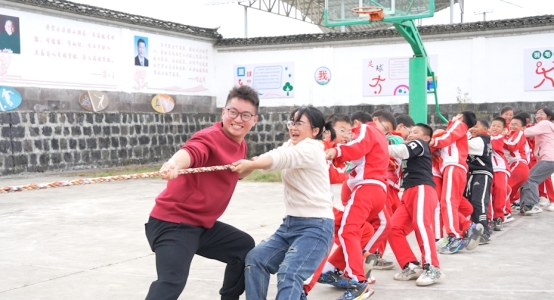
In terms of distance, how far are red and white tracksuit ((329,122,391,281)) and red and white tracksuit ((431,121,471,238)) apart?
5.01 ft

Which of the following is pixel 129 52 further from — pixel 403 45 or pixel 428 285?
pixel 428 285

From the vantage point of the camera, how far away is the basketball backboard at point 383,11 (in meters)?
10.6

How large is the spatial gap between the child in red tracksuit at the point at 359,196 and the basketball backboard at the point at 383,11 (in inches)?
231

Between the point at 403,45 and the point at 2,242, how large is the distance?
465 inches

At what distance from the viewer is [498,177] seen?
8.12 meters

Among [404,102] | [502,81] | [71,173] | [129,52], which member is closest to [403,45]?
[404,102]

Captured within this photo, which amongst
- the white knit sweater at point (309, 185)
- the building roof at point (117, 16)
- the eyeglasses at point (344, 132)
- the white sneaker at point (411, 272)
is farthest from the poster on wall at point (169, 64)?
the white knit sweater at point (309, 185)

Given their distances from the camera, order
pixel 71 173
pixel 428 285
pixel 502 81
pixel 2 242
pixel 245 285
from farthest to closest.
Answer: pixel 502 81, pixel 71 173, pixel 2 242, pixel 428 285, pixel 245 285

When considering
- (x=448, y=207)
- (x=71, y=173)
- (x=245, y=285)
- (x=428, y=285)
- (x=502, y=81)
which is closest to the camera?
(x=245, y=285)

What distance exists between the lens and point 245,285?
12.4ft

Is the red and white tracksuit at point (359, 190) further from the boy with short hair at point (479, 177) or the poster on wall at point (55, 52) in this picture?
the poster on wall at point (55, 52)

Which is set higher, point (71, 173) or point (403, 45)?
point (403, 45)

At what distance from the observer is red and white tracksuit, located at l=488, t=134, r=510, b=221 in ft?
26.1

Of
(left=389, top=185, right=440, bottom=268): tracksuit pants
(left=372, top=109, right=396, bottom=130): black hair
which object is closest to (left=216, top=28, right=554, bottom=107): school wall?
(left=372, top=109, right=396, bottom=130): black hair
